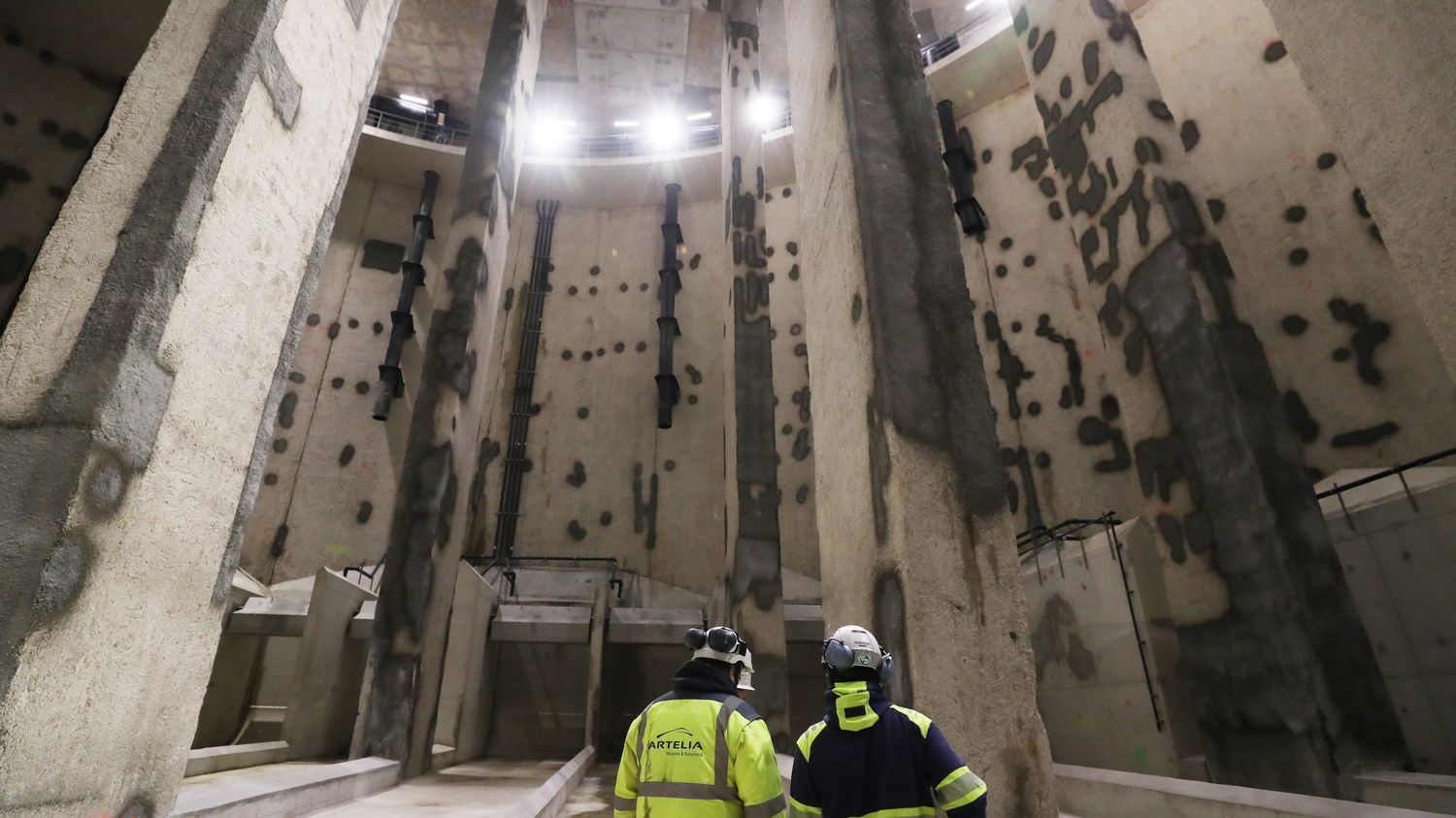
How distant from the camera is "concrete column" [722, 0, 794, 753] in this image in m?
5.58

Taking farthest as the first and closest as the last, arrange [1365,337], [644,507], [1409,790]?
[644,507], [1365,337], [1409,790]

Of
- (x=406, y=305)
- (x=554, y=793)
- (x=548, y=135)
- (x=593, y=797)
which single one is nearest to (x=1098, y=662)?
(x=593, y=797)

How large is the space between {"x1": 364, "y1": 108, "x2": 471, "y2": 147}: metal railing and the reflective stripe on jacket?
12.7 m

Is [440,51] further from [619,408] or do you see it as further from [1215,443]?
[1215,443]

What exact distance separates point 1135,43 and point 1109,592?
3.89 metres

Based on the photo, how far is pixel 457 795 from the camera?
4375 millimetres

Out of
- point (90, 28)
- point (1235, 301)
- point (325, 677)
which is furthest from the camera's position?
point (325, 677)

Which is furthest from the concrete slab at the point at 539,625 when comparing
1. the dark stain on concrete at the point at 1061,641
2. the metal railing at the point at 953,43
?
the metal railing at the point at 953,43

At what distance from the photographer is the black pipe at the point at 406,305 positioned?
10.5 meters

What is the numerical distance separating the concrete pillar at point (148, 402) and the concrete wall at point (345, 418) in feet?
28.2

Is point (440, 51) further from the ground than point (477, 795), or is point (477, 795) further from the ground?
point (440, 51)

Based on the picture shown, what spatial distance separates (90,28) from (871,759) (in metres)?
7.83

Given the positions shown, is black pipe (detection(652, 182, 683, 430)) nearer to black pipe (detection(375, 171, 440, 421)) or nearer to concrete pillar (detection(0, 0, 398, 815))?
black pipe (detection(375, 171, 440, 421))

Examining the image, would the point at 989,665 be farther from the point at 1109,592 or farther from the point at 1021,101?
the point at 1021,101
